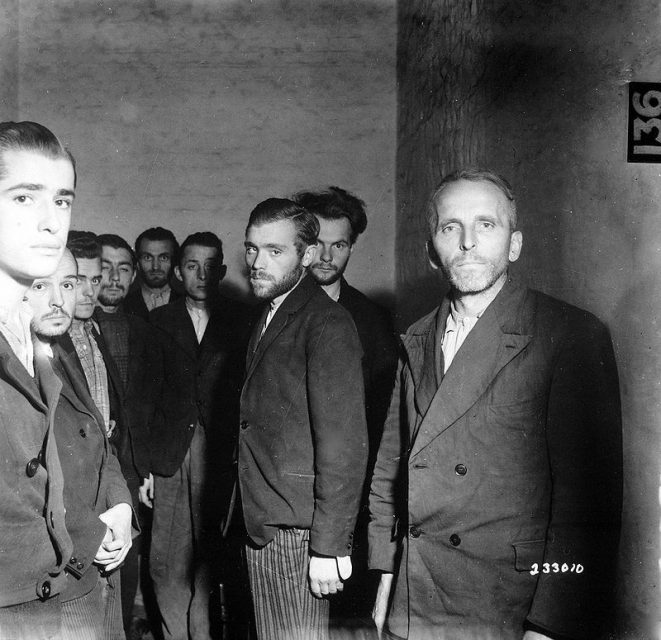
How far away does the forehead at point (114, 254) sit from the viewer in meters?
1.91

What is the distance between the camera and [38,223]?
1.11m

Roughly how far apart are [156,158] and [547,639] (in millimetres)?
1637

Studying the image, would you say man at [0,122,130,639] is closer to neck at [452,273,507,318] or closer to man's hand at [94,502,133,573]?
man's hand at [94,502,133,573]

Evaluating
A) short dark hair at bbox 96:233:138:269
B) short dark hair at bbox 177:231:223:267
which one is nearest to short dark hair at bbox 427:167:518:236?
short dark hair at bbox 177:231:223:267

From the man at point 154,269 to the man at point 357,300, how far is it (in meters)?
0.49

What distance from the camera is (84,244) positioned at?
1711 mm

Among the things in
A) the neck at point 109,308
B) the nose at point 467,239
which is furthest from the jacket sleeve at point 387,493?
the neck at point 109,308

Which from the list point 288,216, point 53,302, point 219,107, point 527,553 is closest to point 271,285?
point 288,216

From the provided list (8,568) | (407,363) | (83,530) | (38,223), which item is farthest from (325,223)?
(8,568)

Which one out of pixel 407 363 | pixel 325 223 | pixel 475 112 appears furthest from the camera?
pixel 325 223

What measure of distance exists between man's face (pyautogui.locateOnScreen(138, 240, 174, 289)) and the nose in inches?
48.4

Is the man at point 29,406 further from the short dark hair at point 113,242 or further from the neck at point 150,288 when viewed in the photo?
the neck at point 150,288

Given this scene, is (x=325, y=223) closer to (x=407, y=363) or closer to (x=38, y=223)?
(x=407, y=363)

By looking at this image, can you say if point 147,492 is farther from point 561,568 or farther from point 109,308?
point 561,568
